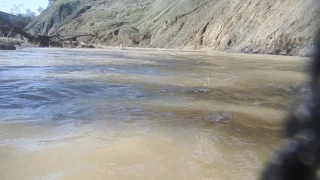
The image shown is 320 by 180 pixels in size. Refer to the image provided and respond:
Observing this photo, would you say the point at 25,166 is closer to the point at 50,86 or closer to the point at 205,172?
the point at 205,172

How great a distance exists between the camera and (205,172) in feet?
7.46

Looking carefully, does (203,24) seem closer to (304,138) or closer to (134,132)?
(134,132)

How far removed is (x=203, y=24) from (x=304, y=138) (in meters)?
29.0

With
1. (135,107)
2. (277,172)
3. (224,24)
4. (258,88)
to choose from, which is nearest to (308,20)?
(224,24)

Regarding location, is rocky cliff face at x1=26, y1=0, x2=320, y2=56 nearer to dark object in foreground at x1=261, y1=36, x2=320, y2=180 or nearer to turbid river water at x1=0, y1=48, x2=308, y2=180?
dark object in foreground at x1=261, y1=36, x2=320, y2=180

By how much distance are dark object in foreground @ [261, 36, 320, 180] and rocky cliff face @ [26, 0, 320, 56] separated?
0.50ft

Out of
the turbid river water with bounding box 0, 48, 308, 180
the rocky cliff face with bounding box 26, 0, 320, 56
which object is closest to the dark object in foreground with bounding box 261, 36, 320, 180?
the rocky cliff face with bounding box 26, 0, 320, 56

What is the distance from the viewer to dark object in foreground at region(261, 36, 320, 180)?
475 millimetres

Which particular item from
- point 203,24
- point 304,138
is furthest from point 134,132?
point 203,24

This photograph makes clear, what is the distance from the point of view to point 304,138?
1.59 feet

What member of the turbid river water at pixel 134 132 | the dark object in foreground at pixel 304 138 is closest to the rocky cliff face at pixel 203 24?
the dark object in foreground at pixel 304 138

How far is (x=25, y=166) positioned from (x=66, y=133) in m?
0.78

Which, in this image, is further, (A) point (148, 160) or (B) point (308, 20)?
(B) point (308, 20)

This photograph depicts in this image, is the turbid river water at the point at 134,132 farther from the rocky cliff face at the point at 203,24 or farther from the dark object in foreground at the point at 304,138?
the rocky cliff face at the point at 203,24
